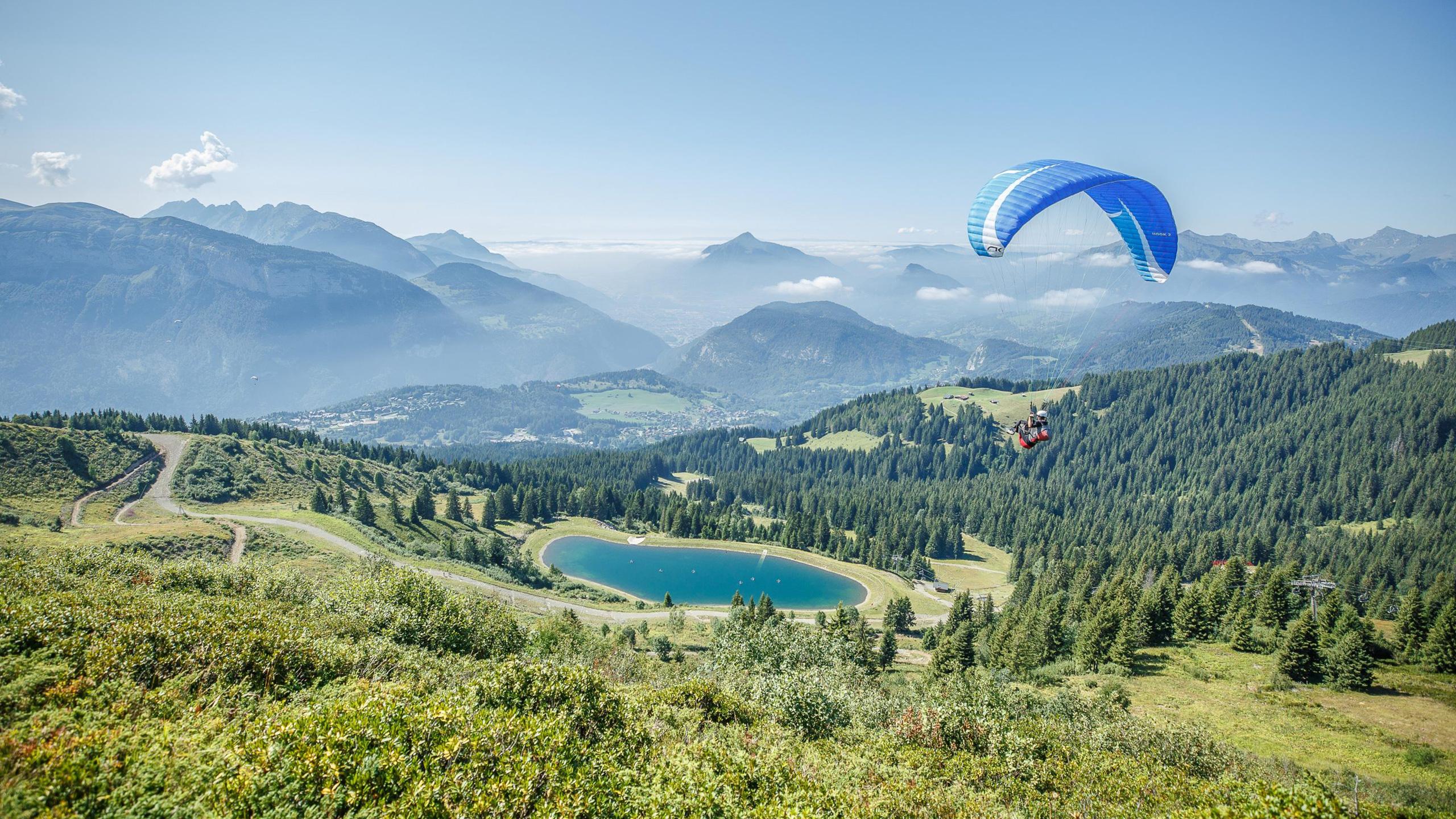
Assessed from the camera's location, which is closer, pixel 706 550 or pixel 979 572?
pixel 706 550

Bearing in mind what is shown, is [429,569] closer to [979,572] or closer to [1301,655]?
[1301,655]

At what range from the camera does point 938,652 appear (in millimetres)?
56031

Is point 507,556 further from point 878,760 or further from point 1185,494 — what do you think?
point 1185,494

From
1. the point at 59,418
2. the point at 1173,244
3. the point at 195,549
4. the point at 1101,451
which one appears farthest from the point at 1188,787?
the point at 1101,451

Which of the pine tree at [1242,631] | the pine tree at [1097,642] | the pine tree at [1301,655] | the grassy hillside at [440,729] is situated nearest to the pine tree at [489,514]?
the grassy hillside at [440,729]

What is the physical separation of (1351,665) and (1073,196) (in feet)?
122

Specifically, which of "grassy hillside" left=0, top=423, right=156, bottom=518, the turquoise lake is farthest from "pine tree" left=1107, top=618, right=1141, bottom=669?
"grassy hillside" left=0, top=423, right=156, bottom=518

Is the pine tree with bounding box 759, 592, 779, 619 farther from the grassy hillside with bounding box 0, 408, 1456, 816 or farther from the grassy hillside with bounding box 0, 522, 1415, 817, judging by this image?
the grassy hillside with bounding box 0, 522, 1415, 817

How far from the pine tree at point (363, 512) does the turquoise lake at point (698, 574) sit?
94.4 ft

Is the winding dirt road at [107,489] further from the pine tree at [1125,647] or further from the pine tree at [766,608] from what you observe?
the pine tree at [1125,647]

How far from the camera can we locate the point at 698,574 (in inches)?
4129

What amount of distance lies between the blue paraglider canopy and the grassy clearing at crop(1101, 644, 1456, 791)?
27.1 m

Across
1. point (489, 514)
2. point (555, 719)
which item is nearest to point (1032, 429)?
point (555, 719)

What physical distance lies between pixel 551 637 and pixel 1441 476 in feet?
608
